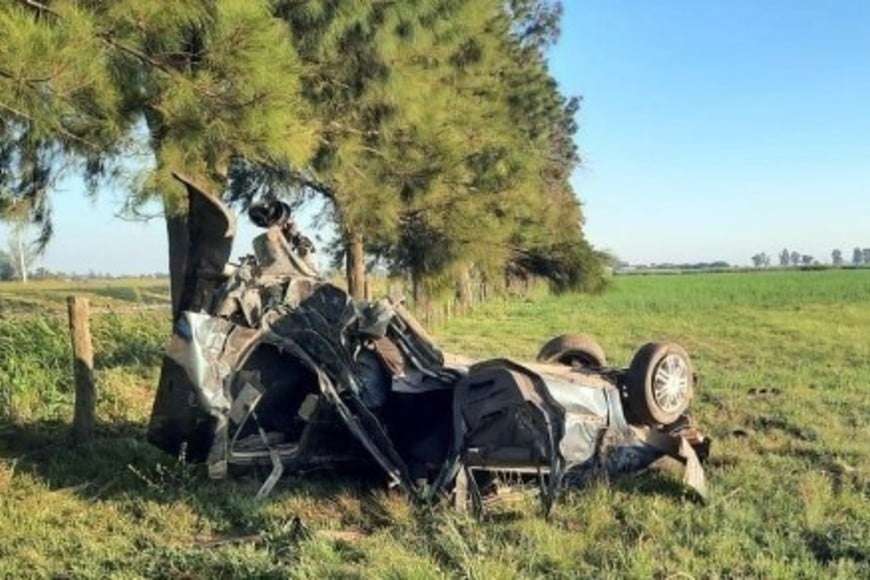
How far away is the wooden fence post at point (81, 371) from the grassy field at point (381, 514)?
0.20m

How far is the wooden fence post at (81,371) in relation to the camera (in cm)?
707

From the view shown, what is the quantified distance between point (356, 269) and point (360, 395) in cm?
531

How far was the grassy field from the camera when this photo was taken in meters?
4.25

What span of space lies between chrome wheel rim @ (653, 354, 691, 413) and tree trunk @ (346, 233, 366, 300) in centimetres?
508

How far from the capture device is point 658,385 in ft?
20.1

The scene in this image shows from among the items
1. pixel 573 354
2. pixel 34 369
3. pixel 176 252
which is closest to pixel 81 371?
pixel 34 369

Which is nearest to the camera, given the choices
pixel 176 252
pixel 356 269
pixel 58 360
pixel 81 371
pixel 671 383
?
pixel 671 383

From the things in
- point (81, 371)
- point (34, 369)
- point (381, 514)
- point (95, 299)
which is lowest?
point (381, 514)

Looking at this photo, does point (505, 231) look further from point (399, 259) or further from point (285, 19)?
point (285, 19)

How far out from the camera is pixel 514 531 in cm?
475

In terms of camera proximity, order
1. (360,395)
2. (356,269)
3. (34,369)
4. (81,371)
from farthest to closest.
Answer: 1. (356,269)
2. (34,369)
3. (81,371)
4. (360,395)

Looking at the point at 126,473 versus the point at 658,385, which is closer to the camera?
the point at 658,385

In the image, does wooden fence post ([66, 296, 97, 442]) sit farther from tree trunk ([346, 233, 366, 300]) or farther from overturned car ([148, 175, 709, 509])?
tree trunk ([346, 233, 366, 300])

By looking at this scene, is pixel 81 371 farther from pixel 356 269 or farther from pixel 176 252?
pixel 356 269
